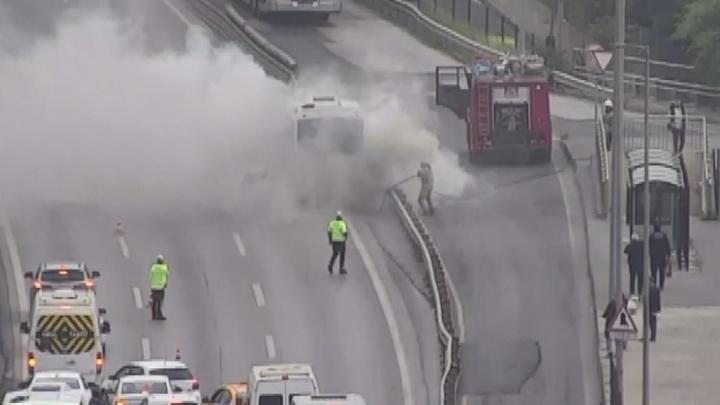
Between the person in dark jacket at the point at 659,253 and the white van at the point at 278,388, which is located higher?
the person in dark jacket at the point at 659,253

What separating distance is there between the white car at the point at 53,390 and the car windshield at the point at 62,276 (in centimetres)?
624

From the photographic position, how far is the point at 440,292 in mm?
55531

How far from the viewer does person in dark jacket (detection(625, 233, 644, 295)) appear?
2199 inches

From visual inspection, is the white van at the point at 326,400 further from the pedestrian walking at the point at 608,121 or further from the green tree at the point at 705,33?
the green tree at the point at 705,33

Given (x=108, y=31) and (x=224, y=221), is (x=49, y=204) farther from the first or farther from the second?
(x=108, y=31)

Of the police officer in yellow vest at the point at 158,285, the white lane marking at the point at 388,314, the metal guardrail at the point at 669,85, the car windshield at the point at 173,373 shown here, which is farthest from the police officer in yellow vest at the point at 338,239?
the metal guardrail at the point at 669,85

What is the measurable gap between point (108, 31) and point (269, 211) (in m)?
13.1

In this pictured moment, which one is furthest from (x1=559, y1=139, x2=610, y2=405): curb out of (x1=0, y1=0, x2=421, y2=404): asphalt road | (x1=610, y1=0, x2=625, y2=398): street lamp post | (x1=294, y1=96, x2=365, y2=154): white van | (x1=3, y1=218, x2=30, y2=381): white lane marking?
(x1=3, y1=218, x2=30, y2=381): white lane marking

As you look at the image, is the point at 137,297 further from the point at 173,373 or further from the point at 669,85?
the point at 669,85

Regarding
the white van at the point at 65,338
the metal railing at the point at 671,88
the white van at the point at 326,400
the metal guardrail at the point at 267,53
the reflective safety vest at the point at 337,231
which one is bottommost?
the white van at the point at 326,400

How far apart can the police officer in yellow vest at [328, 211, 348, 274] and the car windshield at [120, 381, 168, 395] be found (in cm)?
1077

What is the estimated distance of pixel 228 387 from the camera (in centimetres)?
4850

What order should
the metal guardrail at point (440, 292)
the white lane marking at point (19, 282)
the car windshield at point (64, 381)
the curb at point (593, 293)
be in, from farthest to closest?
the white lane marking at point (19, 282) < the curb at point (593, 293) < the metal guardrail at point (440, 292) < the car windshield at point (64, 381)

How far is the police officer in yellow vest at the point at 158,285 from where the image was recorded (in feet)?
182
